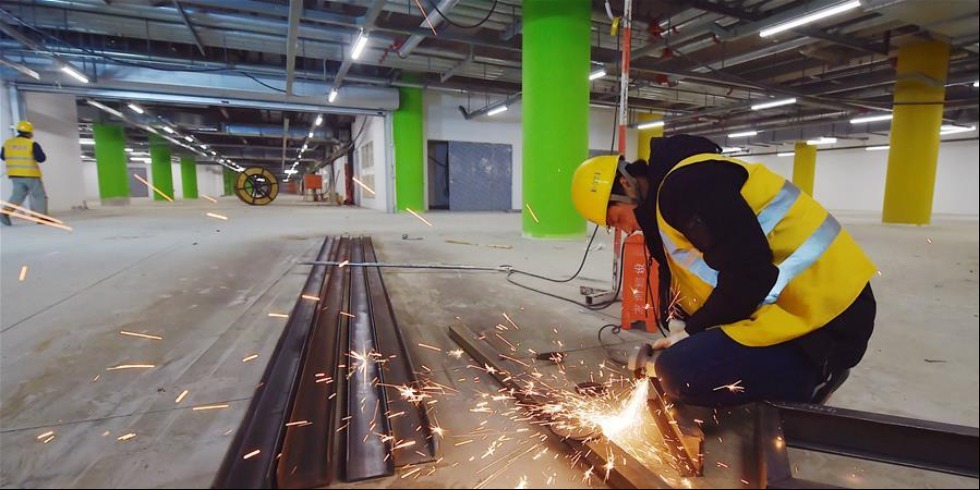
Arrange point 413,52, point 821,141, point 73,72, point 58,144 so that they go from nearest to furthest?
point 73,72 < point 413,52 < point 58,144 < point 821,141

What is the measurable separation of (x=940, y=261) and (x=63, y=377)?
6101mm

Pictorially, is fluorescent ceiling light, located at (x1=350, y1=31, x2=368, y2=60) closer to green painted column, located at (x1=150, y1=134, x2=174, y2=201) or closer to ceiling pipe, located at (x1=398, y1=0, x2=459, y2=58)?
ceiling pipe, located at (x1=398, y1=0, x2=459, y2=58)

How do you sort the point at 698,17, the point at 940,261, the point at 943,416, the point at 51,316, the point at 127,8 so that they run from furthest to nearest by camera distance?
the point at 698,17 < the point at 127,8 < the point at 940,261 < the point at 51,316 < the point at 943,416

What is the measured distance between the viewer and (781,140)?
13805 mm

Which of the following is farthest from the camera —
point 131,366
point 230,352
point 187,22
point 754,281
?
point 187,22

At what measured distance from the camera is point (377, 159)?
12133mm

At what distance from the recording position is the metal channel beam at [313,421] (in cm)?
105

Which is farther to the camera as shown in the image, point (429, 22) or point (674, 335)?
point (429, 22)

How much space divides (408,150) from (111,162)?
10626 millimetres

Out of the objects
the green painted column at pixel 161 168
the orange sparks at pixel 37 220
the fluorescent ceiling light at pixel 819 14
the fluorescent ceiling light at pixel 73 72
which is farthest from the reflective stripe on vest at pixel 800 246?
A: the green painted column at pixel 161 168

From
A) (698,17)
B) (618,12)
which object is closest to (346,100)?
(698,17)

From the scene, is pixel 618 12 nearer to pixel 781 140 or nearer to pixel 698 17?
pixel 698 17

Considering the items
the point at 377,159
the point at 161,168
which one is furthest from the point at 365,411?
the point at 161,168

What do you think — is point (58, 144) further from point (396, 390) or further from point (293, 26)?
point (396, 390)
